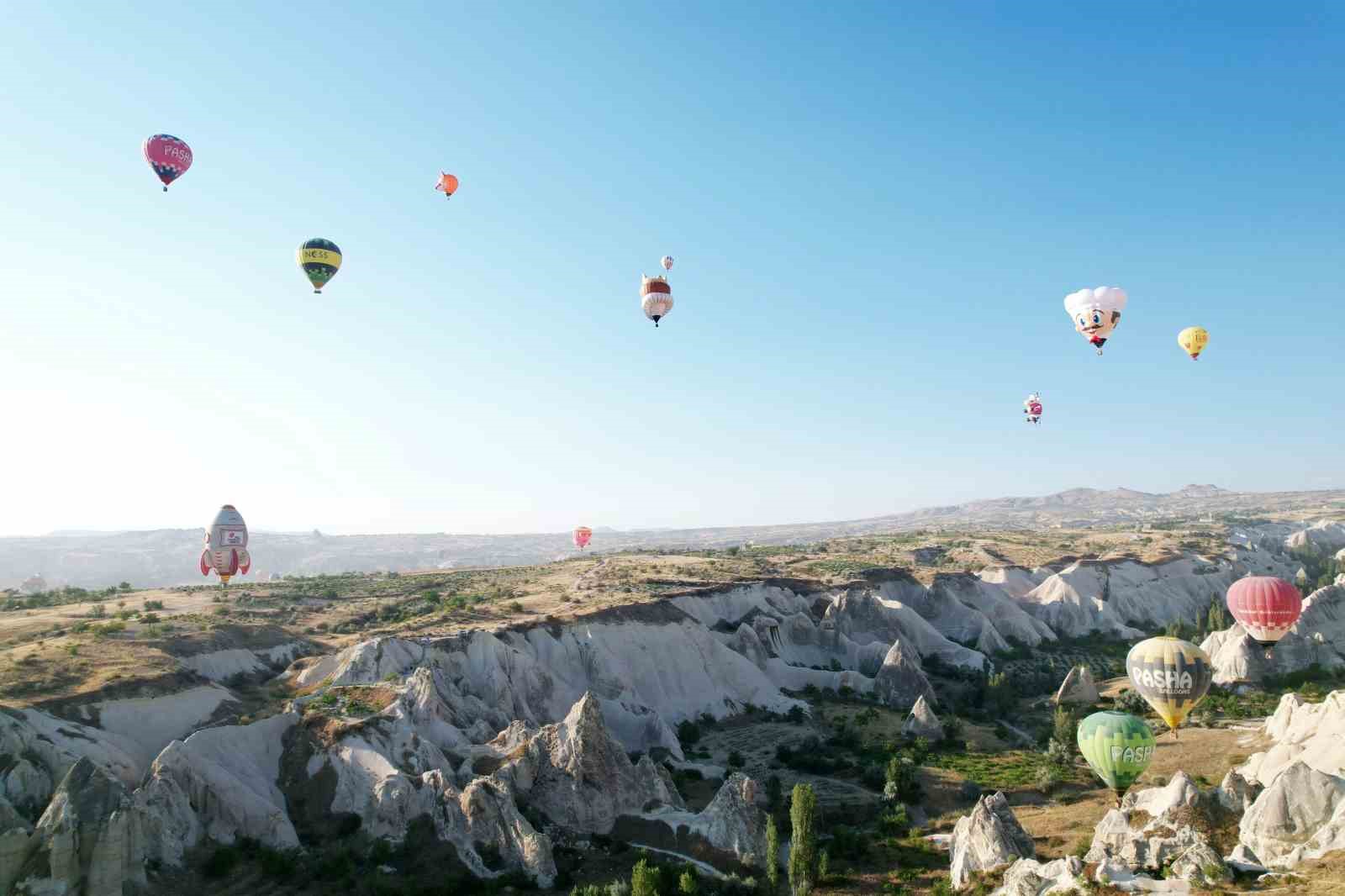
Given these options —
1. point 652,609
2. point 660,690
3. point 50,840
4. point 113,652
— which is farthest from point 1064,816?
point 113,652

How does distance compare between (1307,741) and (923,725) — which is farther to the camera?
(923,725)

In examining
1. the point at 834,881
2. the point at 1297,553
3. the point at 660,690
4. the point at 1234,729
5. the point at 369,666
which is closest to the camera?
the point at 834,881

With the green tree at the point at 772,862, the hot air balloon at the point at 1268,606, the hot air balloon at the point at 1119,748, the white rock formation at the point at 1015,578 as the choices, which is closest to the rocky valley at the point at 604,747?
the green tree at the point at 772,862

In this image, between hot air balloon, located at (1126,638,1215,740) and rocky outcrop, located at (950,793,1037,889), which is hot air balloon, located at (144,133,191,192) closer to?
rocky outcrop, located at (950,793,1037,889)

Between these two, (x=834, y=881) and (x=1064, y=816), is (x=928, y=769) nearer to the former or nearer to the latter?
(x=1064, y=816)

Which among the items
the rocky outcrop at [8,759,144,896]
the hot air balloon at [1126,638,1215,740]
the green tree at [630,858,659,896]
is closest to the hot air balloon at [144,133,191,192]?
the rocky outcrop at [8,759,144,896]

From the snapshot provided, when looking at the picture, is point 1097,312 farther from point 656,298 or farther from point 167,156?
point 167,156

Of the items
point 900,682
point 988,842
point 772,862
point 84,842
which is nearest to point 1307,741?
point 988,842
